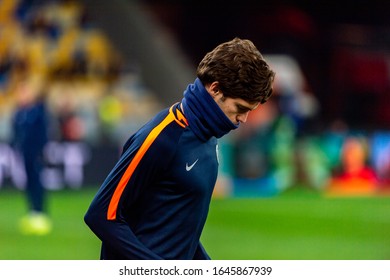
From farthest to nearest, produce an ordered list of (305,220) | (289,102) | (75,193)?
1. (289,102)
2. (75,193)
3. (305,220)

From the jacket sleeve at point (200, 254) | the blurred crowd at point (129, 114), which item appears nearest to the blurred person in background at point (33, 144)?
the blurred crowd at point (129, 114)

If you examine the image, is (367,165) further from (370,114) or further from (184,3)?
(184,3)

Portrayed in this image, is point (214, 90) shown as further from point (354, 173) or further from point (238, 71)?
point (354, 173)

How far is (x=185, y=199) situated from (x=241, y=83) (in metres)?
0.41

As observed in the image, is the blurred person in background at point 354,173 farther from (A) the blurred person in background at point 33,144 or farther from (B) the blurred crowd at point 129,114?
(A) the blurred person in background at point 33,144

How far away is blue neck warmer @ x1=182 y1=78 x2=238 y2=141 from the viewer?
3.33 m

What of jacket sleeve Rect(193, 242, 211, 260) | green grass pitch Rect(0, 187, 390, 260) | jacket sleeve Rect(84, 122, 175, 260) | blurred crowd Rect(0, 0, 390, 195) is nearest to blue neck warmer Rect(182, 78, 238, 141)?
jacket sleeve Rect(84, 122, 175, 260)

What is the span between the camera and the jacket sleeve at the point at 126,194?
3.29 meters

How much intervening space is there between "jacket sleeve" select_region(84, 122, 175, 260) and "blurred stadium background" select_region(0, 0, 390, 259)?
12.2 m

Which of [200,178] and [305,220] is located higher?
[305,220]

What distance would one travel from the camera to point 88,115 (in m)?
18.6
